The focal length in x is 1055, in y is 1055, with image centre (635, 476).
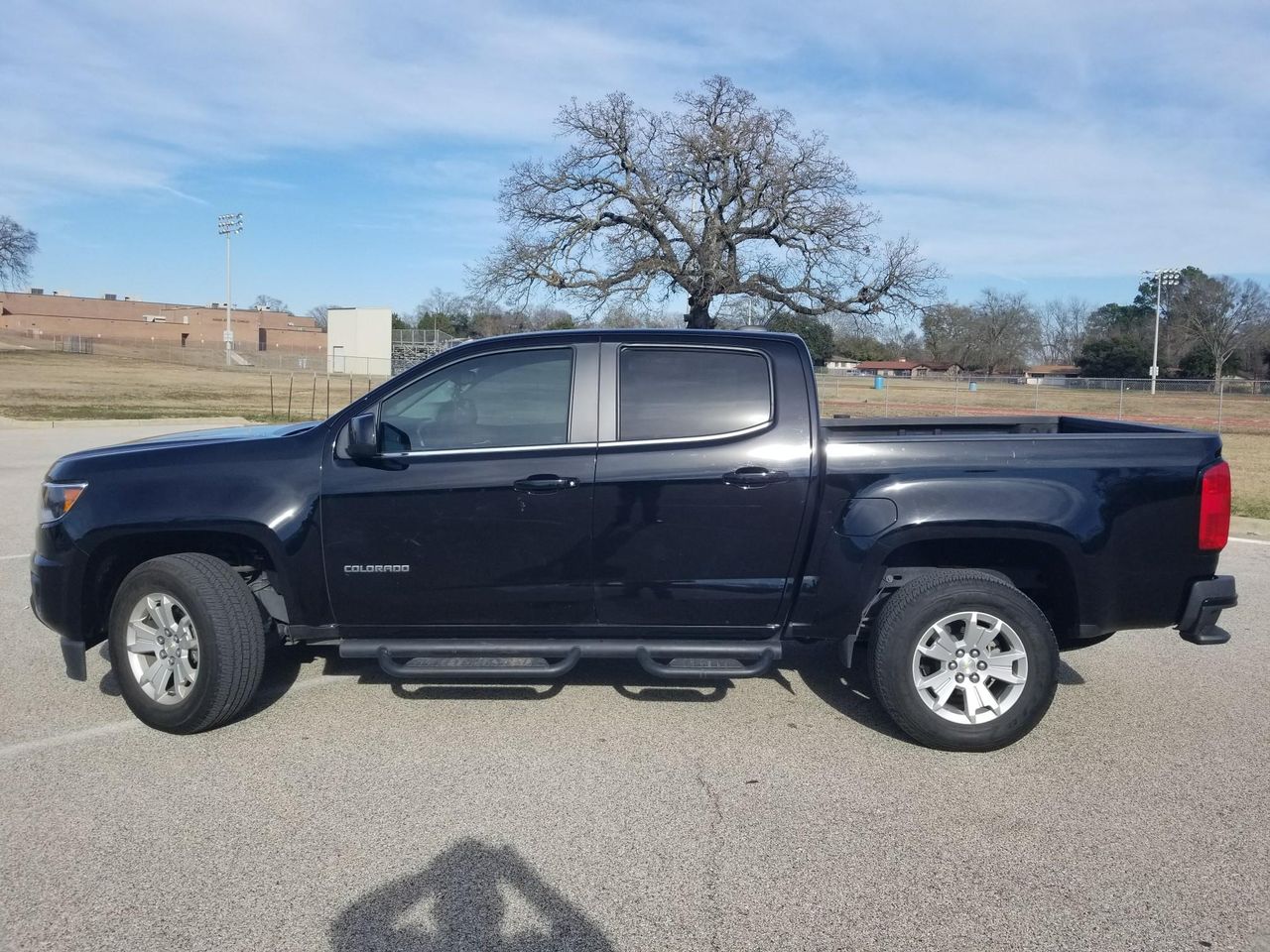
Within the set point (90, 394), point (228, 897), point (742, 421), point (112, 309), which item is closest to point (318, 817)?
point (228, 897)

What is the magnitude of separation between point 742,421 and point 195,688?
2.76 metres

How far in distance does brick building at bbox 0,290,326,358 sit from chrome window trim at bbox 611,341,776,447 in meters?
87.5

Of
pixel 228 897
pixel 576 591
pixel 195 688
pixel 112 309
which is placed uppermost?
pixel 112 309

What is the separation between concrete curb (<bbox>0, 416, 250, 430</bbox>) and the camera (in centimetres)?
2292

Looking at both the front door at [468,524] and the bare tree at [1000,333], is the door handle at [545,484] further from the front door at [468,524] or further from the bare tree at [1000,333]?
the bare tree at [1000,333]

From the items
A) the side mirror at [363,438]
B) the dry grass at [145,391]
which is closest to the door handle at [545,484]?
the side mirror at [363,438]

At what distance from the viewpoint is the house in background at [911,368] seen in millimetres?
73500

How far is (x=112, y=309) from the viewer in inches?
3831

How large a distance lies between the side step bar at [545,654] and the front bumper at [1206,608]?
Answer: 184 centimetres

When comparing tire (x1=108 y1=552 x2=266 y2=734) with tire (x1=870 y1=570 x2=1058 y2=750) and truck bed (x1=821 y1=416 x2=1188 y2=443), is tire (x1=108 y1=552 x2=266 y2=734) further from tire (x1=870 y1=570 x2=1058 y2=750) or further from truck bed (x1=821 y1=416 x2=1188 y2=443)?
truck bed (x1=821 y1=416 x2=1188 y2=443)

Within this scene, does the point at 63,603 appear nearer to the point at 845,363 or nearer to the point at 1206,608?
the point at 1206,608

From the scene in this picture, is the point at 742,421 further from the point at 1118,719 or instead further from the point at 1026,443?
the point at 1118,719

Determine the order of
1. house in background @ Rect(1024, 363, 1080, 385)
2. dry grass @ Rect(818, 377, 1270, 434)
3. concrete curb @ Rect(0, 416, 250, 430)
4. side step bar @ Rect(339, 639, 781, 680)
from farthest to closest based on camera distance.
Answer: house in background @ Rect(1024, 363, 1080, 385)
dry grass @ Rect(818, 377, 1270, 434)
concrete curb @ Rect(0, 416, 250, 430)
side step bar @ Rect(339, 639, 781, 680)

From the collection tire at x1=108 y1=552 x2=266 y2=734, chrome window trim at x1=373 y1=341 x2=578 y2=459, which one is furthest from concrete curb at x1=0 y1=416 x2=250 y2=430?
chrome window trim at x1=373 y1=341 x2=578 y2=459
